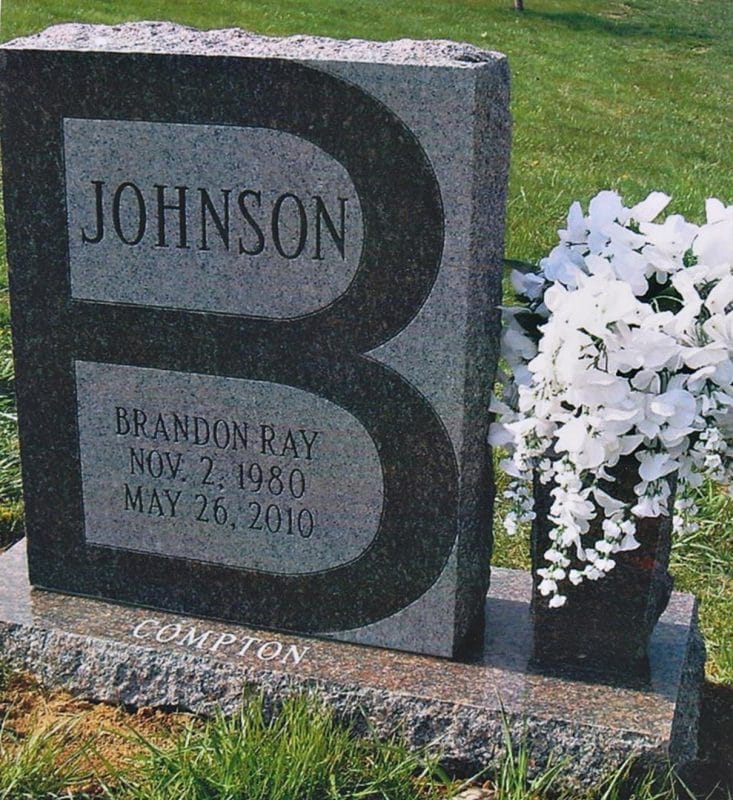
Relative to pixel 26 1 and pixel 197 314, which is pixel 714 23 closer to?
pixel 26 1

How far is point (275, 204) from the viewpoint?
296cm

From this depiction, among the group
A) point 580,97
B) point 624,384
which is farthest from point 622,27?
point 624,384

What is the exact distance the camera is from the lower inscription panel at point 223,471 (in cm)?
312

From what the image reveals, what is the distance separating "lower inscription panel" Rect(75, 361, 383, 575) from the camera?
3.12 meters

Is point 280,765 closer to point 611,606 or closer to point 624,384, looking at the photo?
point 611,606

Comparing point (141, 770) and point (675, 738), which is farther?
point (675, 738)

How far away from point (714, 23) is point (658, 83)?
10748 mm

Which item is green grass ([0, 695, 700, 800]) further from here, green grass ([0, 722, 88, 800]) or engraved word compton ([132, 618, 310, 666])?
engraved word compton ([132, 618, 310, 666])

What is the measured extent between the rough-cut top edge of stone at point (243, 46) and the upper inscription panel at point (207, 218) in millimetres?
175

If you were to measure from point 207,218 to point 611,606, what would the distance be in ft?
4.29

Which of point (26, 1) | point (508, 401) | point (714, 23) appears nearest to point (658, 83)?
point (26, 1)

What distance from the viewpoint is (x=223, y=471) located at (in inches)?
128


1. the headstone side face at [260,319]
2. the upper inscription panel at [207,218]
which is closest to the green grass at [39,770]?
the headstone side face at [260,319]

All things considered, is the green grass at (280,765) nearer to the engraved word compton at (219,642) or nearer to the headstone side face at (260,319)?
the engraved word compton at (219,642)
